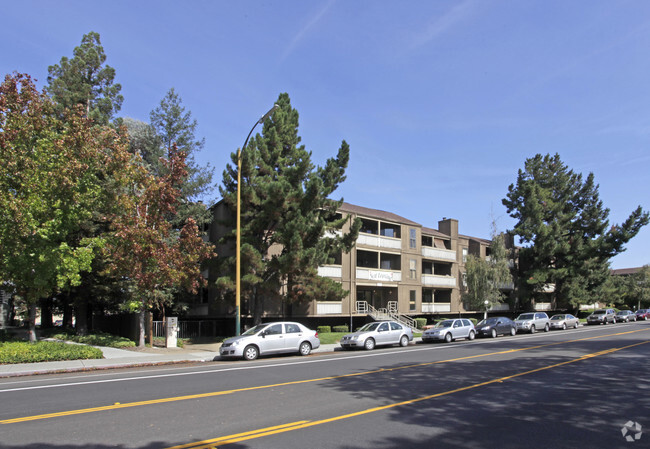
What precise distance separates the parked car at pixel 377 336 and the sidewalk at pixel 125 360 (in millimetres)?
1181

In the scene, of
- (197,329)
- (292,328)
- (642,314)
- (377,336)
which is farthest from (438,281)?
(642,314)

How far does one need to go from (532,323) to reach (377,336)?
1718cm

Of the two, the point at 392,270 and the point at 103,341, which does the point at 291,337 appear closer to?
the point at 103,341

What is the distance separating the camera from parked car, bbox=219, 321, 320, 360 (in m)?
17.1

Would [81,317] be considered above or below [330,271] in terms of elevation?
below

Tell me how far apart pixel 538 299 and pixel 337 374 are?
1813 inches

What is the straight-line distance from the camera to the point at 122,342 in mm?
21625

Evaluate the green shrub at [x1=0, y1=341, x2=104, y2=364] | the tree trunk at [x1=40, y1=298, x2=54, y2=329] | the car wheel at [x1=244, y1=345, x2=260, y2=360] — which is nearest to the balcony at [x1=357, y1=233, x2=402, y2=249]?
the car wheel at [x1=244, y1=345, x2=260, y2=360]

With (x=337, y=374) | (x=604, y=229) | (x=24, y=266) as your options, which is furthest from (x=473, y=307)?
(x=24, y=266)

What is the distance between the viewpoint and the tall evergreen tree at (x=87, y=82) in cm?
2872

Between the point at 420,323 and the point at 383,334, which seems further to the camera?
the point at 420,323

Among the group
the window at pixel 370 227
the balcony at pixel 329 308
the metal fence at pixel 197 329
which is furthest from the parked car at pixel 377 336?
the window at pixel 370 227

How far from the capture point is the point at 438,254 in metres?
41.8

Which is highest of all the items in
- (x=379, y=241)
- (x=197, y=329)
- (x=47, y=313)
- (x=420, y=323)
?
(x=379, y=241)
